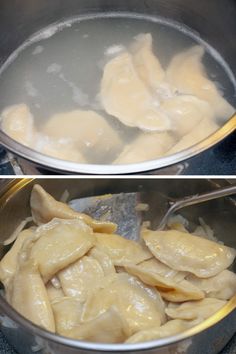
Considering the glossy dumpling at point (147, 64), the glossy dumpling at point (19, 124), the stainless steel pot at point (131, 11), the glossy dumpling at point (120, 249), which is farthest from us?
the stainless steel pot at point (131, 11)


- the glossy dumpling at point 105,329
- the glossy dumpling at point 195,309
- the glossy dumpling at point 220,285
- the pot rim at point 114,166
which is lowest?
the glossy dumpling at point 220,285

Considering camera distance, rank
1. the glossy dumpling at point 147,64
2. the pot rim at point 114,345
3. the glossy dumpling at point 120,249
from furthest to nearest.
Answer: the glossy dumpling at point 147,64 → the glossy dumpling at point 120,249 → the pot rim at point 114,345

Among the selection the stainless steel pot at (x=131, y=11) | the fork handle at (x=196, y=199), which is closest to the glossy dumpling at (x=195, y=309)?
the fork handle at (x=196, y=199)

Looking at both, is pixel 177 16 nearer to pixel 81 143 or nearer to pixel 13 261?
pixel 81 143

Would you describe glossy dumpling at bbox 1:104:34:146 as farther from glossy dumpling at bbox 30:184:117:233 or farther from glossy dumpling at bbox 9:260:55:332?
glossy dumpling at bbox 9:260:55:332

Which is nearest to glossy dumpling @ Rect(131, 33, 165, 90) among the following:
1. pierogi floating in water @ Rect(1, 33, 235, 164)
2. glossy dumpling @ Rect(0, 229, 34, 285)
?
pierogi floating in water @ Rect(1, 33, 235, 164)

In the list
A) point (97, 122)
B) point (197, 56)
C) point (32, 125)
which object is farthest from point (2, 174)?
point (197, 56)

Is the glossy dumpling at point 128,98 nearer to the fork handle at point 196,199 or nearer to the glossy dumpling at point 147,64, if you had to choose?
the glossy dumpling at point 147,64
